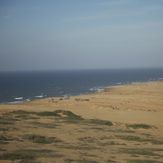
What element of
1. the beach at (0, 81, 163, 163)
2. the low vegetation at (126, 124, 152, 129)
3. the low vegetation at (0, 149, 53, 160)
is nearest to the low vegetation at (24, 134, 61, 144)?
the beach at (0, 81, 163, 163)

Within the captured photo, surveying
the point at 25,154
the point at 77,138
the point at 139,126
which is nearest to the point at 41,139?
the point at 77,138

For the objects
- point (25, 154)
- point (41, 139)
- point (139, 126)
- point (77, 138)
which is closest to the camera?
point (25, 154)

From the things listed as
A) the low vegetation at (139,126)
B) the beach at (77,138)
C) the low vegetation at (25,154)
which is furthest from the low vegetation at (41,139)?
the low vegetation at (139,126)

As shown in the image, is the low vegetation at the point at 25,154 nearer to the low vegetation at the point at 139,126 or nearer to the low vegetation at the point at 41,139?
the low vegetation at the point at 41,139

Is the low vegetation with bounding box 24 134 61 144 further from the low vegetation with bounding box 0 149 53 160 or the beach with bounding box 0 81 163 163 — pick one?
the low vegetation with bounding box 0 149 53 160

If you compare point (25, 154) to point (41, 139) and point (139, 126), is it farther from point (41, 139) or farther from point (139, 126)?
point (139, 126)

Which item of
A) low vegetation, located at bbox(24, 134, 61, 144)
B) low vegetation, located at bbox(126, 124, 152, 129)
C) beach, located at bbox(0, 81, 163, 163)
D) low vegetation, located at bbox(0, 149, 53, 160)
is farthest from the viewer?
low vegetation, located at bbox(126, 124, 152, 129)

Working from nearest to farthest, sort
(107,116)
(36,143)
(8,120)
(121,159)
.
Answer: (121,159), (36,143), (8,120), (107,116)

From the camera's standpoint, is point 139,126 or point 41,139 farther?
point 139,126

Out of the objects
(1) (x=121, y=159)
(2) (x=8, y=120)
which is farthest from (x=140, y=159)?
(2) (x=8, y=120)

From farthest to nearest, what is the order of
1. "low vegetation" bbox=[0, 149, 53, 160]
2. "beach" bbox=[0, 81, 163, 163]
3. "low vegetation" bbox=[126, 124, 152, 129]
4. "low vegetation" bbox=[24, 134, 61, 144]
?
"low vegetation" bbox=[126, 124, 152, 129], "low vegetation" bbox=[24, 134, 61, 144], "beach" bbox=[0, 81, 163, 163], "low vegetation" bbox=[0, 149, 53, 160]

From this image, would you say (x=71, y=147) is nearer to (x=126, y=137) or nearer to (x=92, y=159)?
(x=92, y=159)
